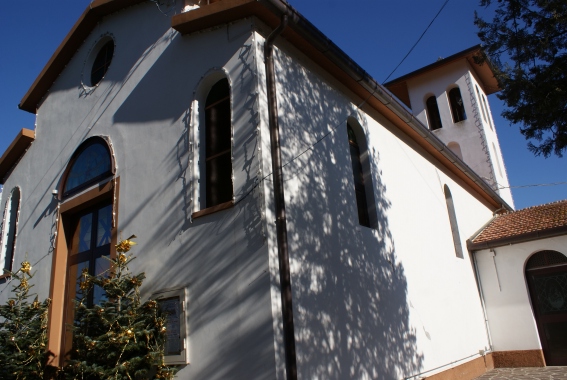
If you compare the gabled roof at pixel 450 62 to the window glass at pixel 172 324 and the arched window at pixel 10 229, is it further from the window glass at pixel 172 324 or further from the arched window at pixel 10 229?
the window glass at pixel 172 324

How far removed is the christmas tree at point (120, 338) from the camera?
5.90 metres

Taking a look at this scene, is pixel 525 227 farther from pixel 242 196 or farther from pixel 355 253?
pixel 242 196

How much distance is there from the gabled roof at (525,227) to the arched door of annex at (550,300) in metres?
0.56

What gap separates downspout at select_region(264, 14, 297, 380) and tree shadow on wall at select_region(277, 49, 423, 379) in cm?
18

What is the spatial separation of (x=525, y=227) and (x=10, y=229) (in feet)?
40.7

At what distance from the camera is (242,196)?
616 centimetres

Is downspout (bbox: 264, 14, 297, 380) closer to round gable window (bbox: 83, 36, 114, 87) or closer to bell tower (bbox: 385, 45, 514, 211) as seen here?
round gable window (bbox: 83, 36, 114, 87)

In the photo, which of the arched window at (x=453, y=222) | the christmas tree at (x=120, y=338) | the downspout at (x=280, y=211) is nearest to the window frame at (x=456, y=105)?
the arched window at (x=453, y=222)

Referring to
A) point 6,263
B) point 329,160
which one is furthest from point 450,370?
point 6,263

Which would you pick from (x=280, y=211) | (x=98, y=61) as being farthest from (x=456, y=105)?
(x=280, y=211)

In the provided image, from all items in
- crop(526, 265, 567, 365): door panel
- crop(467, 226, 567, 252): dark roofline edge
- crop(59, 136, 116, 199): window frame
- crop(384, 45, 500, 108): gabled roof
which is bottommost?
crop(526, 265, 567, 365): door panel

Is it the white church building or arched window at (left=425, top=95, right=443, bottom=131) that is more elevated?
arched window at (left=425, top=95, right=443, bottom=131)

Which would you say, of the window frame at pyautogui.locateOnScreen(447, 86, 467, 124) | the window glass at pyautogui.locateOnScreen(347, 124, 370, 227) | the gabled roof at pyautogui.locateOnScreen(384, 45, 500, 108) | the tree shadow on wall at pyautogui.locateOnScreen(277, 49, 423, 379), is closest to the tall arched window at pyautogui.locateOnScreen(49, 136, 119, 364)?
the tree shadow on wall at pyautogui.locateOnScreen(277, 49, 423, 379)

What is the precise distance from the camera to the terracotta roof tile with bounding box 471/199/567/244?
12211 mm
